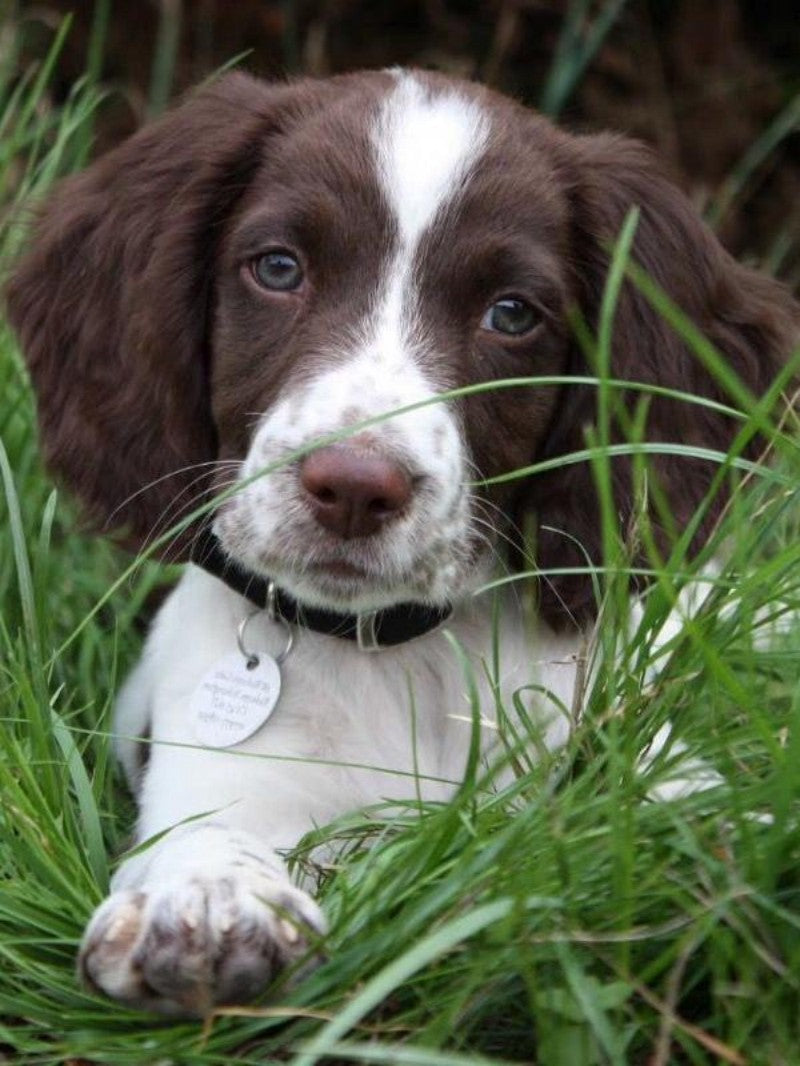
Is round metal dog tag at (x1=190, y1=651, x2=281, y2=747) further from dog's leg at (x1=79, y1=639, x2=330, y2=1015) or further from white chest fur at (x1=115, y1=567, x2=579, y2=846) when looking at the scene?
dog's leg at (x1=79, y1=639, x2=330, y2=1015)

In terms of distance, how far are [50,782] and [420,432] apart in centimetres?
81

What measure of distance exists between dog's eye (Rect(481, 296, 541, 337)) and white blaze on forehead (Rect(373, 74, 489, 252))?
0.20 m

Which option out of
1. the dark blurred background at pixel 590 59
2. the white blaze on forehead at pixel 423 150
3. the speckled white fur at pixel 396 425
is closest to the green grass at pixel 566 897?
the speckled white fur at pixel 396 425

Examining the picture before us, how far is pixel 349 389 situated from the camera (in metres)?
3.01

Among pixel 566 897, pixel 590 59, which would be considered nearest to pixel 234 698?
pixel 566 897

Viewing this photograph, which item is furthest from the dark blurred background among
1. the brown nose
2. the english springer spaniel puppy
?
the brown nose

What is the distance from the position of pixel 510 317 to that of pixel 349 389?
45 centimetres

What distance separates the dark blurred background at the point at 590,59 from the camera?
8.21 metres

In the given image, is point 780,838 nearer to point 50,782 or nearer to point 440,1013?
point 440,1013

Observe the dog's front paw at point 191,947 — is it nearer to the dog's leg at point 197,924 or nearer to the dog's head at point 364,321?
the dog's leg at point 197,924

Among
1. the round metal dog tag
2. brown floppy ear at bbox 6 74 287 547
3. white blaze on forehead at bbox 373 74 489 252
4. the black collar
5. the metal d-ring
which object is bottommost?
the round metal dog tag

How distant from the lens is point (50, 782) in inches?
118

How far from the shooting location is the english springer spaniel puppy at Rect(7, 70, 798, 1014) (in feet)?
10.1

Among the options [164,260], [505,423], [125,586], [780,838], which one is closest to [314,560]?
[505,423]
